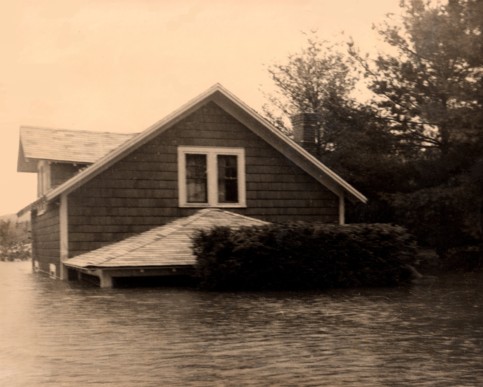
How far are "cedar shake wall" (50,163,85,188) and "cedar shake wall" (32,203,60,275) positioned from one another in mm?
1117

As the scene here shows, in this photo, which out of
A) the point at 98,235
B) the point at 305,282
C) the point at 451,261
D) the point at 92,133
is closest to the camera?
the point at 305,282

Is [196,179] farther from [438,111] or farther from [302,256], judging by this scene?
[438,111]

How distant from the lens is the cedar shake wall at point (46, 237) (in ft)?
80.4

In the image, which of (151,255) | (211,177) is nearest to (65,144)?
(211,177)

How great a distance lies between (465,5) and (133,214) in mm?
18985

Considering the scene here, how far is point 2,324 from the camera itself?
12508mm

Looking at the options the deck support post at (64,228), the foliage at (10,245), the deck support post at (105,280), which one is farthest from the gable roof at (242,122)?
the foliage at (10,245)

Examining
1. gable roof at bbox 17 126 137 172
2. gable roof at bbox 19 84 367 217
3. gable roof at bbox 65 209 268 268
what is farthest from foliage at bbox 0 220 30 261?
gable roof at bbox 65 209 268 268

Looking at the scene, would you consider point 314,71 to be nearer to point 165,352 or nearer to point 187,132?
point 187,132

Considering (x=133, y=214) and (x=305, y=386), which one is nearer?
(x=305, y=386)

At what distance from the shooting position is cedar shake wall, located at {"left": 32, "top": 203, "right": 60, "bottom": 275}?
965 inches

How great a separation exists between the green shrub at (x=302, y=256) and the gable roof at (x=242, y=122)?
4996mm

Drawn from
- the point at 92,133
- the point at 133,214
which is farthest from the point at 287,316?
the point at 92,133

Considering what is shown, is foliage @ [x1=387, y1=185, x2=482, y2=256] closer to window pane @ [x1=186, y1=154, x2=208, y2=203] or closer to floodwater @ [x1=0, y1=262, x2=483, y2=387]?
window pane @ [x1=186, y1=154, x2=208, y2=203]
